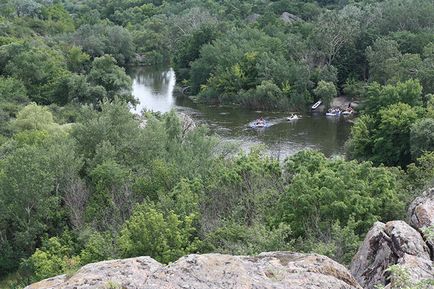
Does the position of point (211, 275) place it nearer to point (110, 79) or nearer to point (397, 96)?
point (397, 96)

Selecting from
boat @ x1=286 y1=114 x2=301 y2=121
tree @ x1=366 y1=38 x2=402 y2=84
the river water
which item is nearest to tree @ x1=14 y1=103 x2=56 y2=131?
the river water

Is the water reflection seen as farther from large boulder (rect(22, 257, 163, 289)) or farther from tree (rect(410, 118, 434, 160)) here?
large boulder (rect(22, 257, 163, 289))

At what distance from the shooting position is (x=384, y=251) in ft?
49.8

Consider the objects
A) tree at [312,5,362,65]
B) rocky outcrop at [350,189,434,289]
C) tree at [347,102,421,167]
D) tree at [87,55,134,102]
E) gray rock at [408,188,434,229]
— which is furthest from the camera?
tree at [312,5,362,65]

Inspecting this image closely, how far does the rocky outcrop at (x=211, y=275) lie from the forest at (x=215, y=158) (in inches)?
241

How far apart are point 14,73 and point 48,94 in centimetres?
464

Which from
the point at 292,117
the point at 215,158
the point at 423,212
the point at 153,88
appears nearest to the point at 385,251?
the point at 423,212

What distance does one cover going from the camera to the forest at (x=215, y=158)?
20.5m

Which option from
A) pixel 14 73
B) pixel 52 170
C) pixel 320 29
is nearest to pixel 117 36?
pixel 14 73

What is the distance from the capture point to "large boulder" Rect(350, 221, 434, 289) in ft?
47.6

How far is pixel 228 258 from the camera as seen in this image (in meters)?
11.3

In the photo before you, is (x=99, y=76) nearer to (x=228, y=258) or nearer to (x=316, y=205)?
(x=316, y=205)

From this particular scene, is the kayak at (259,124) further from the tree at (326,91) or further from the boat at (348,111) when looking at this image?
the boat at (348,111)

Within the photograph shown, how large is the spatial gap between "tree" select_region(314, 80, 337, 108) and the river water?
2.08 metres
